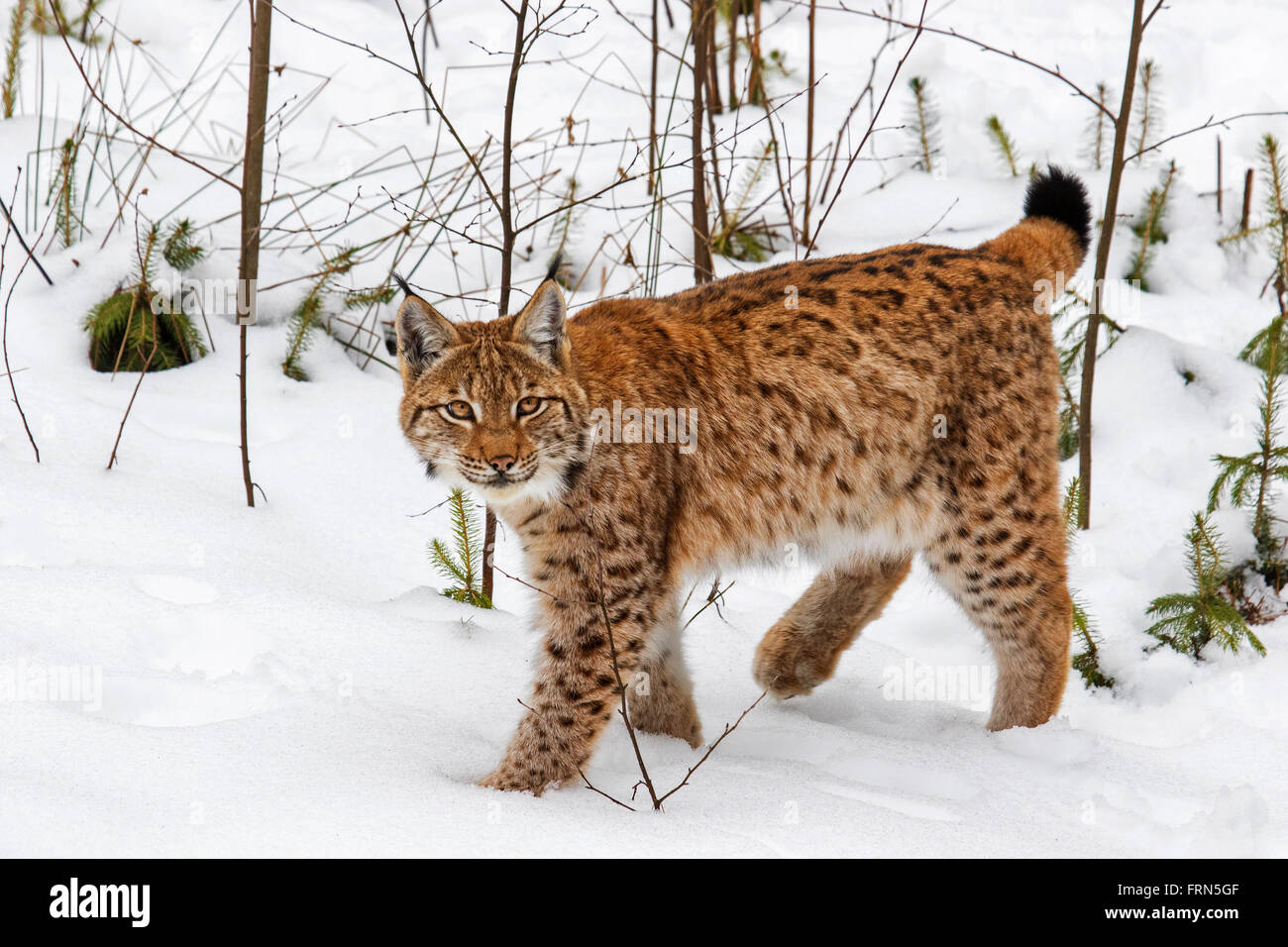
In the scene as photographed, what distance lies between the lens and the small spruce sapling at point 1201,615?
4.67 meters

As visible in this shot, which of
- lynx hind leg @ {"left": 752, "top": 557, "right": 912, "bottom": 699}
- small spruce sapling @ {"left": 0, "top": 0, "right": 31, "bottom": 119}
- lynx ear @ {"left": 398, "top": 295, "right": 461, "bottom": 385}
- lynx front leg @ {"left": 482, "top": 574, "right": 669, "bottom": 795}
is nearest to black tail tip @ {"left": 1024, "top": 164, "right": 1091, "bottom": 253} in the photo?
lynx hind leg @ {"left": 752, "top": 557, "right": 912, "bottom": 699}

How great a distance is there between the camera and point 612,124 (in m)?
7.56

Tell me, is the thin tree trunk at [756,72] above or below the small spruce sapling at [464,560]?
above

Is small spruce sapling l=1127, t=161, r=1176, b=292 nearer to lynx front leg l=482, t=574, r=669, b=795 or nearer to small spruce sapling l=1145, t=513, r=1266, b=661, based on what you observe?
small spruce sapling l=1145, t=513, r=1266, b=661

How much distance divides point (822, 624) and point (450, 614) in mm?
1306

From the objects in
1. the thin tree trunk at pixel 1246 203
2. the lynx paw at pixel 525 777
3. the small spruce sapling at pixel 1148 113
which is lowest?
the lynx paw at pixel 525 777

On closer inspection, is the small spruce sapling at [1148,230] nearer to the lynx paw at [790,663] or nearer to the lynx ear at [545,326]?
the lynx paw at [790,663]

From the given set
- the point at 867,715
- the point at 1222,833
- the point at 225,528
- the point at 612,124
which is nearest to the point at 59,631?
the point at 225,528

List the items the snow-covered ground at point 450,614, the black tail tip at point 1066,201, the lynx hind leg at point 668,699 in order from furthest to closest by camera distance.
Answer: the black tail tip at point 1066,201, the lynx hind leg at point 668,699, the snow-covered ground at point 450,614

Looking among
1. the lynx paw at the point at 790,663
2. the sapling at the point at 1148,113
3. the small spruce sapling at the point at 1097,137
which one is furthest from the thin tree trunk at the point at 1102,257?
the small spruce sapling at the point at 1097,137

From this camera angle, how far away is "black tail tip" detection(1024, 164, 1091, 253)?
14.9 feet

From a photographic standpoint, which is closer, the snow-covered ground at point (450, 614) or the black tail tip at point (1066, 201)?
the snow-covered ground at point (450, 614)

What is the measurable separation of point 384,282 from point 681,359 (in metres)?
2.70

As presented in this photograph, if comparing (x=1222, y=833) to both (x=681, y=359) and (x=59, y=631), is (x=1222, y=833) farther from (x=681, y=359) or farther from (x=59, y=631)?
(x=59, y=631)
